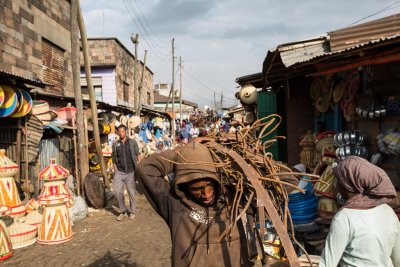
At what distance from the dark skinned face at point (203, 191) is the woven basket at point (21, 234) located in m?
4.84

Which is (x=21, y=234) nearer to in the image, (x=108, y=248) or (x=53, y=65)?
(x=108, y=248)

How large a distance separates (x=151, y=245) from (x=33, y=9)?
853 cm

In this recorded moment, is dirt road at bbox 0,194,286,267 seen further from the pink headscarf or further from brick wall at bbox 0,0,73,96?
brick wall at bbox 0,0,73,96

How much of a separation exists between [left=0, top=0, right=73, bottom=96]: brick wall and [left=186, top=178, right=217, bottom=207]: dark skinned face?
27.9 feet

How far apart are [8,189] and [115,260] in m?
2.61

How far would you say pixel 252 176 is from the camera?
178 cm

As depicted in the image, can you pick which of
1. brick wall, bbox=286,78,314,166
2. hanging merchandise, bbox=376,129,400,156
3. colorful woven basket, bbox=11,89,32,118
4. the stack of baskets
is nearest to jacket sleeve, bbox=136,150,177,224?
hanging merchandise, bbox=376,129,400,156

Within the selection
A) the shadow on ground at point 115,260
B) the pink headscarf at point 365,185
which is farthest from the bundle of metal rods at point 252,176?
the shadow on ground at point 115,260

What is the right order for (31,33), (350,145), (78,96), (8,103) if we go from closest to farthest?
(350,145)
(8,103)
(78,96)
(31,33)

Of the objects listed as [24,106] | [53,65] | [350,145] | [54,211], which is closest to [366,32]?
[350,145]

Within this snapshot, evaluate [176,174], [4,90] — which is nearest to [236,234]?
[176,174]

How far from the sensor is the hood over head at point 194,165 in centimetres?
200

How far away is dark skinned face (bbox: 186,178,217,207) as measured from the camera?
6.81 feet

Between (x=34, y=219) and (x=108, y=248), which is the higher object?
(x=34, y=219)
